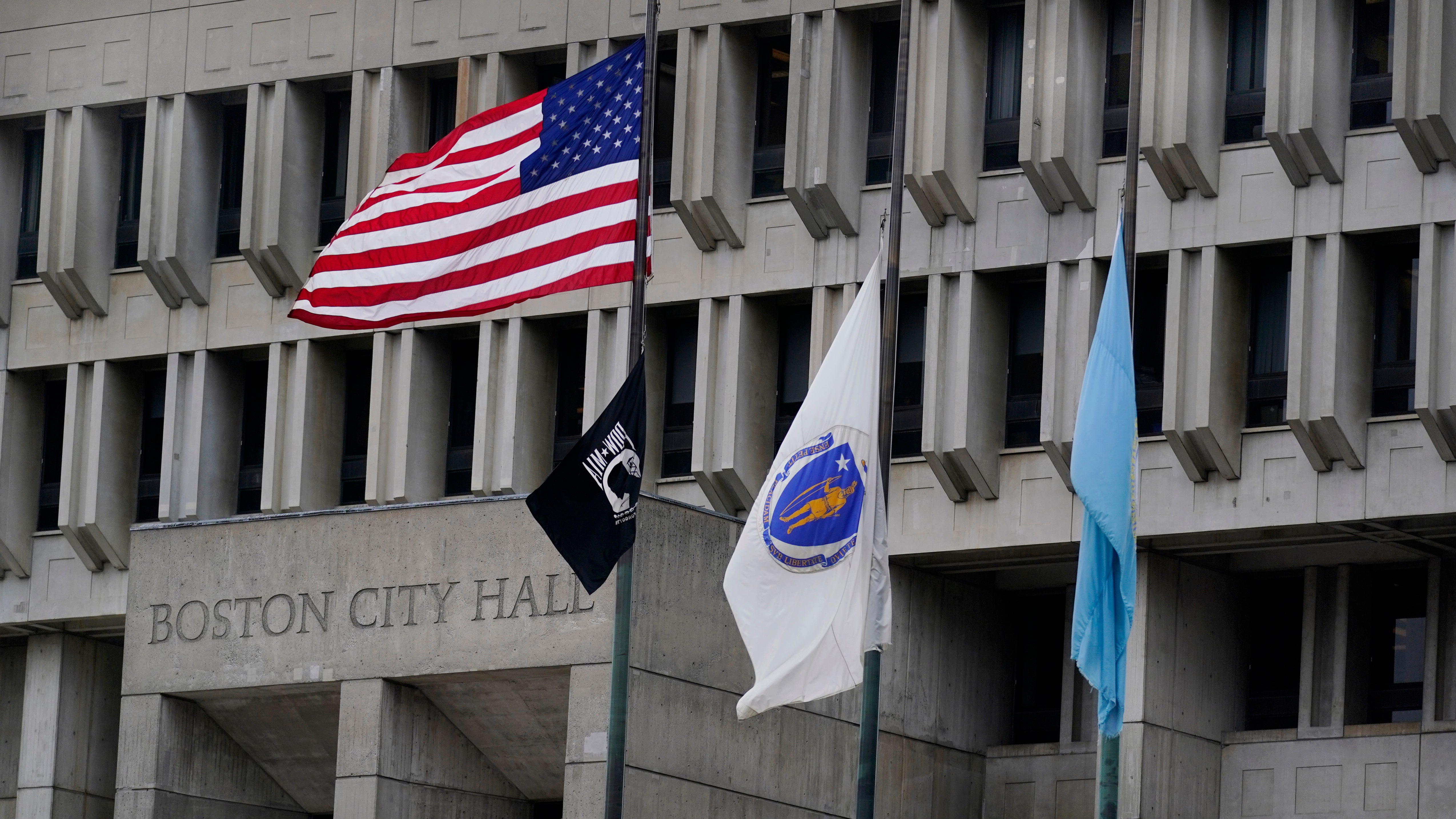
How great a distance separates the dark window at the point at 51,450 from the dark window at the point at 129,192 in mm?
2458

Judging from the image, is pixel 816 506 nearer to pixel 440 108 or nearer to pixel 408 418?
pixel 408 418

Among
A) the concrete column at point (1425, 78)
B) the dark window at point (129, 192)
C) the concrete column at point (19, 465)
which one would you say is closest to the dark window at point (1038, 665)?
the concrete column at point (1425, 78)

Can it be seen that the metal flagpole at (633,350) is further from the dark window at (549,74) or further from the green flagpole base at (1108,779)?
the dark window at (549,74)

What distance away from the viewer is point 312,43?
142 ft

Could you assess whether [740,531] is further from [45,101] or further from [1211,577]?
[45,101]

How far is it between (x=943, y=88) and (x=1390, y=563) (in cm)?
880

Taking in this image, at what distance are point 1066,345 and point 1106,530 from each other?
12186 millimetres

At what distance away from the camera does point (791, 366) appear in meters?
40.1

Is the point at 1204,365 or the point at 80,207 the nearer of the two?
the point at 1204,365

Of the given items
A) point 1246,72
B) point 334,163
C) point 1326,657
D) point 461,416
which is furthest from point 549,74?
point 1326,657

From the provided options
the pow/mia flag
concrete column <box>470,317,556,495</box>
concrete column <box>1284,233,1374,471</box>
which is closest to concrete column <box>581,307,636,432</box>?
concrete column <box>470,317,556,495</box>

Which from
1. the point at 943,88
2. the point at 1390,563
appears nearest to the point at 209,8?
the point at 943,88

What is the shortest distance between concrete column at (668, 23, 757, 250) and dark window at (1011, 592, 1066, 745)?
7003mm

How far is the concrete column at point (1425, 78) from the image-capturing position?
1350 inches
